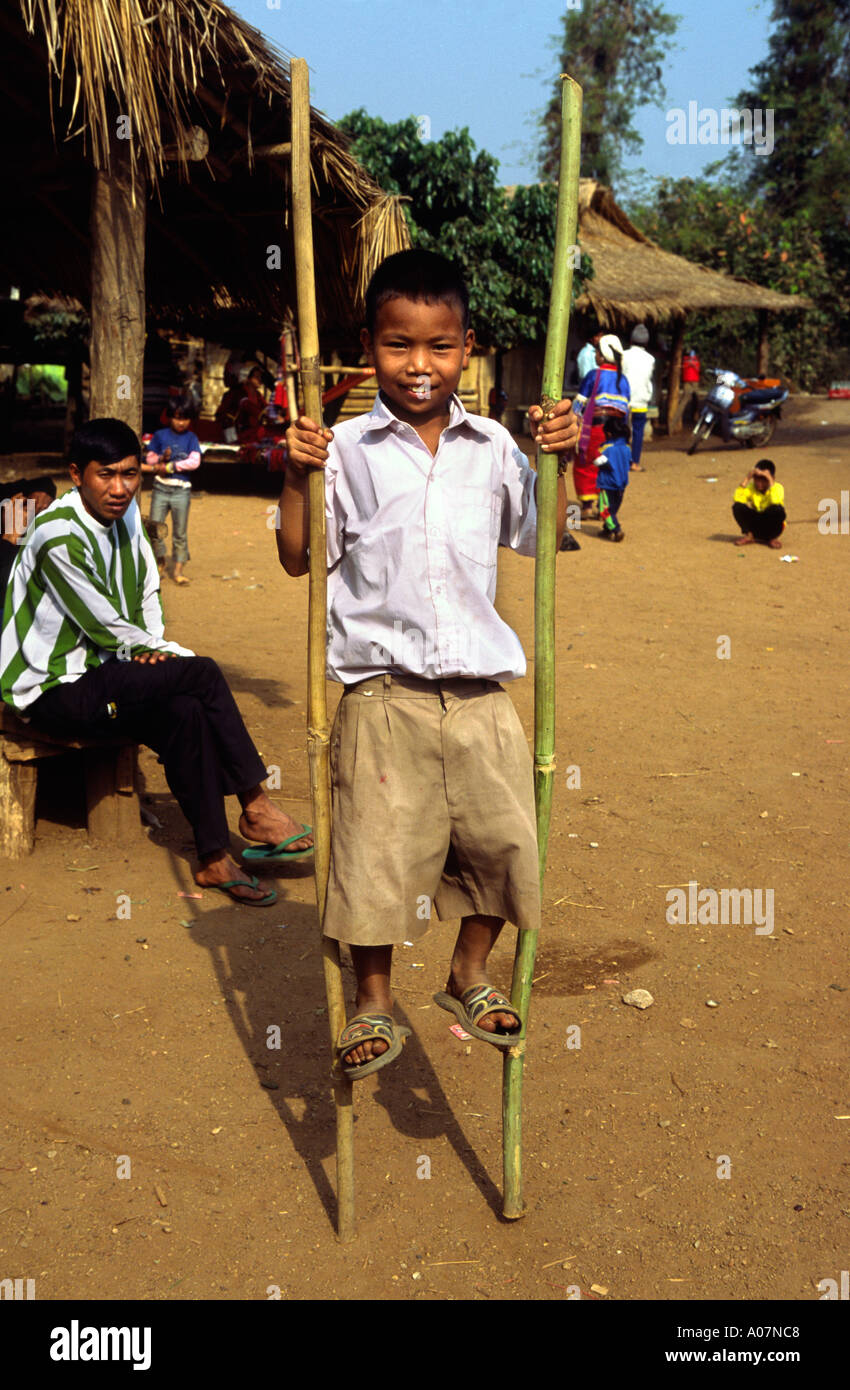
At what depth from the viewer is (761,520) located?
36.4 feet

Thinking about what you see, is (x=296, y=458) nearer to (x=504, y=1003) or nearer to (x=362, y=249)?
(x=504, y=1003)

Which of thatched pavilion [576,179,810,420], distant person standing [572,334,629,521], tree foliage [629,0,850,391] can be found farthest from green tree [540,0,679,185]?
distant person standing [572,334,629,521]

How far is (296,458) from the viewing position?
2.30 meters

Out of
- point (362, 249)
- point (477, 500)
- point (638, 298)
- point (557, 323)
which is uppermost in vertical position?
point (638, 298)

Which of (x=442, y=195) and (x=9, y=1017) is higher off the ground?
(x=442, y=195)

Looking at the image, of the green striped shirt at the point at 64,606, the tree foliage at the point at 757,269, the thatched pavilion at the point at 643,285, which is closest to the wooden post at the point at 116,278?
the green striped shirt at the point at 64,606

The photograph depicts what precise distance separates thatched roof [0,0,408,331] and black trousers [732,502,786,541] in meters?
5.73

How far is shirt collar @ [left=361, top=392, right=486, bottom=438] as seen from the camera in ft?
8.09

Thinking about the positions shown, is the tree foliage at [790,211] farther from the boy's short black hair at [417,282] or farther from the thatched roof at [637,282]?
the boy's short black hair at [417,282]

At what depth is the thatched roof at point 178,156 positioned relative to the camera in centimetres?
Result: 422

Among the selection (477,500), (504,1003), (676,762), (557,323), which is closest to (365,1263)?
(504,1003)

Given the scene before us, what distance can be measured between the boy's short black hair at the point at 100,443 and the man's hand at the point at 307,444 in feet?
6.79

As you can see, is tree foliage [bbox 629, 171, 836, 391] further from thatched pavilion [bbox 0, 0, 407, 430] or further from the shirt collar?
the shirt collar

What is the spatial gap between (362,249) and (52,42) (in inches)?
59.2
